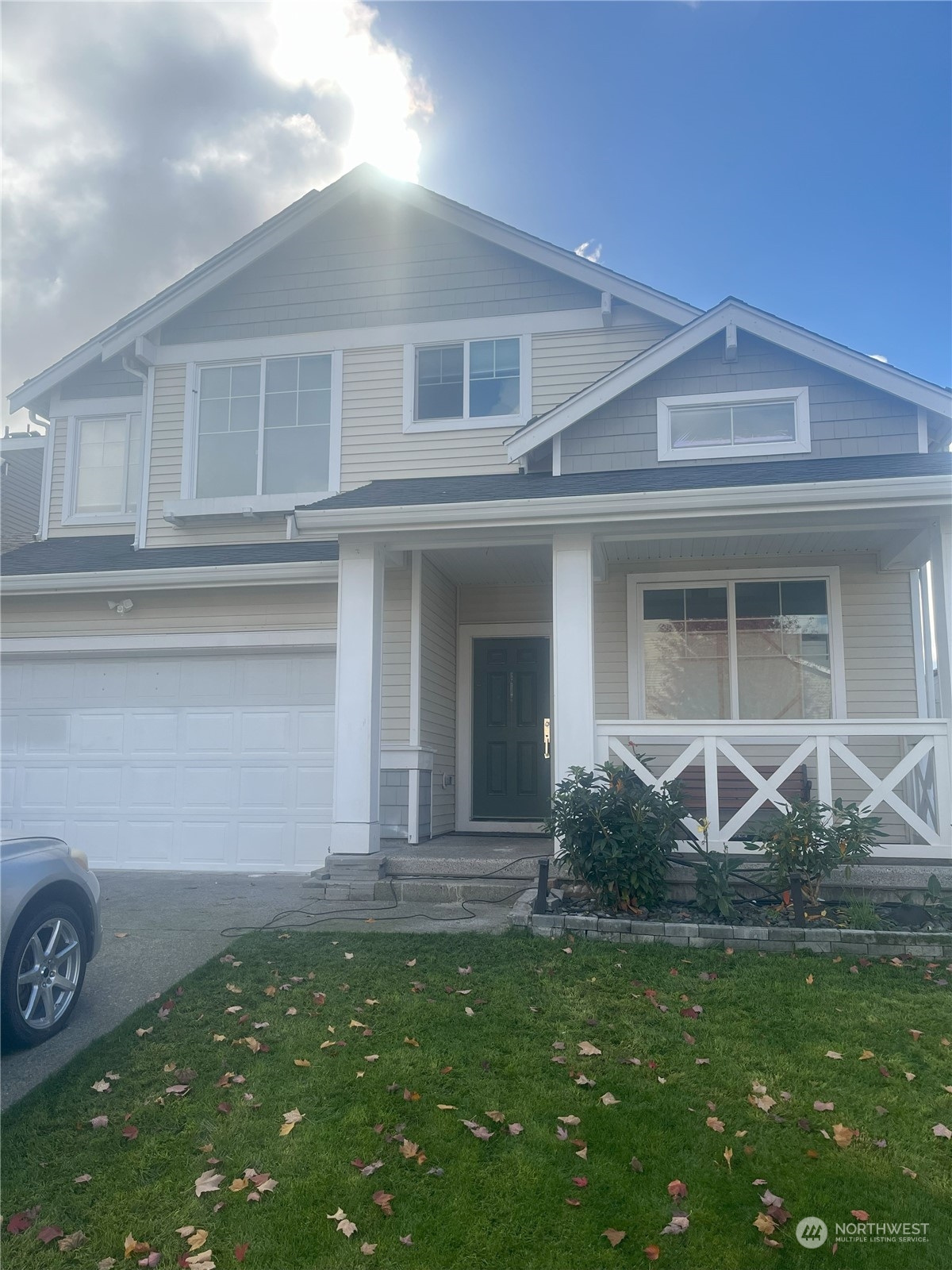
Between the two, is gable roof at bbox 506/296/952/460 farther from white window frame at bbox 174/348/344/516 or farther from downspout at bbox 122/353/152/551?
downspout at bbox 122/353/152/551

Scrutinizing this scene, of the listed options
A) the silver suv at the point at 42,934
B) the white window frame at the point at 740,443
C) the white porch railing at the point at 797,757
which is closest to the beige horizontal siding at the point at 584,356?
the white window frame at the point at 740,443

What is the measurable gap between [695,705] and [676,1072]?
5591 mm

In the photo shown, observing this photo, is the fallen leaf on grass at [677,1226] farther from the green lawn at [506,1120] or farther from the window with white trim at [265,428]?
the window with white trim at [265,428]

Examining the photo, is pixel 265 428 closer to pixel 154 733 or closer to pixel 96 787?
pixel 154 733

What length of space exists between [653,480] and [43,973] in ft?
18.6

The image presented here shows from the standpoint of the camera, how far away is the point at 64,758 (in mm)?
9773

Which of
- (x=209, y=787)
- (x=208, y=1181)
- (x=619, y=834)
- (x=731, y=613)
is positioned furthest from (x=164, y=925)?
(x=731, y=613)

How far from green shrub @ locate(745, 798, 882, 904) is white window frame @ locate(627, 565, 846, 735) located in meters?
2.78

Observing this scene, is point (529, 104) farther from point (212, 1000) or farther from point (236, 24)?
point (212, 1000)

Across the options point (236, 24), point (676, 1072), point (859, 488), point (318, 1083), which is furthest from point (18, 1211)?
point (236, 24)

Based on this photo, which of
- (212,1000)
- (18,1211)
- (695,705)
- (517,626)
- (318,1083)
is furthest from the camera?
(517,626)

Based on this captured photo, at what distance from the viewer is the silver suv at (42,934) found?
4.06 m

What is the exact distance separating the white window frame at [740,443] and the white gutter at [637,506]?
153 centimetres

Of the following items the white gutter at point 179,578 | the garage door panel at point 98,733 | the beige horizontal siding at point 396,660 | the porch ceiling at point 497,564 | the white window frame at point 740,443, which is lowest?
the garage door panel at point 98,733
